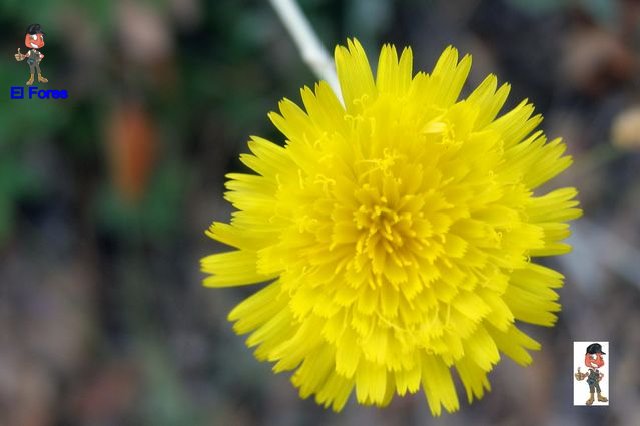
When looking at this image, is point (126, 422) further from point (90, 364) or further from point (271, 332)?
point (271, 332)

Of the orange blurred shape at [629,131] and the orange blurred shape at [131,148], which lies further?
the orange blurred shape at [131,148]

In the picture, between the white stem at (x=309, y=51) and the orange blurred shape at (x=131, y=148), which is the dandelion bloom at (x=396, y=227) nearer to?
the white stem at (x=309, y=51)

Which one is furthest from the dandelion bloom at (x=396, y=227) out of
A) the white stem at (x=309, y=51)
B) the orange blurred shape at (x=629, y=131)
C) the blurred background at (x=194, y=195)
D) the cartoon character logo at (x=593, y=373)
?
the blurred background at (x=194, y=195)

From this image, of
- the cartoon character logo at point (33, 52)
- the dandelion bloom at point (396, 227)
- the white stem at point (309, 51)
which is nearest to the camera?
the dandelion bloom at point (396, 227)

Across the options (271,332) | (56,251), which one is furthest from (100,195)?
(271,332)

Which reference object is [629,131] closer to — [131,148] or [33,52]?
[131,148]

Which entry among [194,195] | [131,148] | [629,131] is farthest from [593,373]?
[131,148]

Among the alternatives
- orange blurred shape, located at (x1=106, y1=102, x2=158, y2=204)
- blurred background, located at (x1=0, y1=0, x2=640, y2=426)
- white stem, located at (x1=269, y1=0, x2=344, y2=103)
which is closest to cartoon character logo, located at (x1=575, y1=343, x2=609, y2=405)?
blurred background, located at (x1=0, y1=0, x2=640, y2=426)
